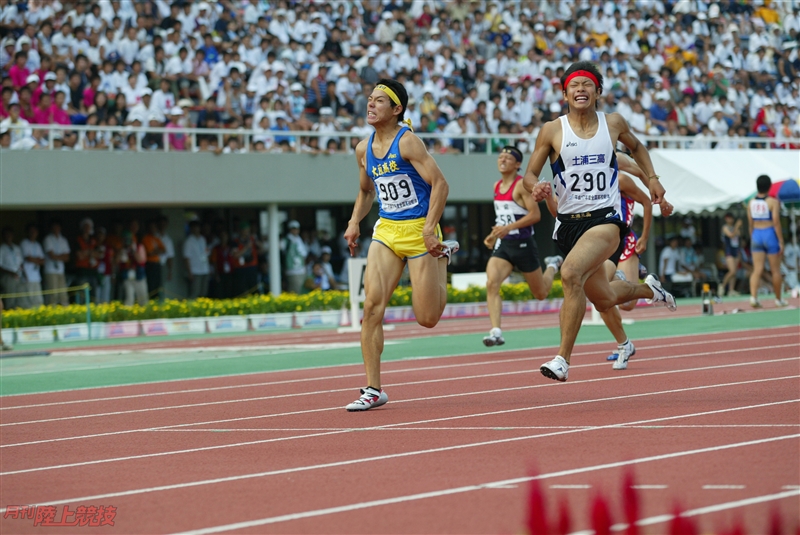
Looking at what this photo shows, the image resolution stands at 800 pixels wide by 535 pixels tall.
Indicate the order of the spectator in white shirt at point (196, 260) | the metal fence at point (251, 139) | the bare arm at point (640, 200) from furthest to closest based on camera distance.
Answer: the spectator in white shirt at point (196, 260)
the metal fence at point (251, 139)
the bare arm at point (640, 200)

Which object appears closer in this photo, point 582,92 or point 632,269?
point 582,92

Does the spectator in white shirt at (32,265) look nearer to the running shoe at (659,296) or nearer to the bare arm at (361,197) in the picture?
the bare arm at (361,197)

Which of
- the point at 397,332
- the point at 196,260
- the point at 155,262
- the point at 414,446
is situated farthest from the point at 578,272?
the point at 196,260

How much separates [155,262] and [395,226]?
1608 cm

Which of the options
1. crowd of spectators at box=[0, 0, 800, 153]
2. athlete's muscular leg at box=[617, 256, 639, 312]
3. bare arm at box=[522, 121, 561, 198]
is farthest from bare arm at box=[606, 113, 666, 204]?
crowd of spectators at box=[0, 0, 800, 153]

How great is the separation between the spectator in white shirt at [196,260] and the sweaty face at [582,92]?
16.9 metres

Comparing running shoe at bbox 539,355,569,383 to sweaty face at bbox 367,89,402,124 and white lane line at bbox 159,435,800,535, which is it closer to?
white lane line at bbox 159,435,800,535

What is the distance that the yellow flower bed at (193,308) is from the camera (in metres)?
21.0

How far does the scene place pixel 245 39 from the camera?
25391 millimetres

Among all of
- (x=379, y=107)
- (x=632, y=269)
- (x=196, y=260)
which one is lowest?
(x=196, y=260)

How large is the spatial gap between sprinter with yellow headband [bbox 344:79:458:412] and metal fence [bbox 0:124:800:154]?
Result: 13.6m

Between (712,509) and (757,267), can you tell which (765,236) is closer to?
(757,267)

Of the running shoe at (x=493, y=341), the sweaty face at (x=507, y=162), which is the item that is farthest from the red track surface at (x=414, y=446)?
the sweaty face at (x=507, y=162)

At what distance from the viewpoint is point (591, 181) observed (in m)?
8.79
